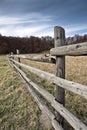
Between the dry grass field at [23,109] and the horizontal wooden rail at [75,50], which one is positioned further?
the dry grass field at [23,109]

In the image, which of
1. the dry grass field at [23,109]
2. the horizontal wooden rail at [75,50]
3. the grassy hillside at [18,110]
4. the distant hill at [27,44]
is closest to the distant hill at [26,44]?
the distant hill at [27,44]

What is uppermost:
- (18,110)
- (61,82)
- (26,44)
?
(26,44)

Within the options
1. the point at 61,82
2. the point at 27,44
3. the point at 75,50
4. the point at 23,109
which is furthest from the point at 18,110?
the point at 27,44

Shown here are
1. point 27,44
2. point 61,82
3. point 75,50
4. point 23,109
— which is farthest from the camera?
point 27,44

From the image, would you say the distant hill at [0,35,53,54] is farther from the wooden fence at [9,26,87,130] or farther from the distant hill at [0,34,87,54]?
the wooden fence at [9,26,87,130]

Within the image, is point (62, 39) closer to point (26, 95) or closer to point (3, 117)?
point (3, 117)

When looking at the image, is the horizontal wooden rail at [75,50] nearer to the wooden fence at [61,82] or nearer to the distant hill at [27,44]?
the wooden fence at [61,82]

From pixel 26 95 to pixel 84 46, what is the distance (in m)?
3.79

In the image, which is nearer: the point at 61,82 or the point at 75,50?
the point at 75,50

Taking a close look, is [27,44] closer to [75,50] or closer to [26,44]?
[26,44]

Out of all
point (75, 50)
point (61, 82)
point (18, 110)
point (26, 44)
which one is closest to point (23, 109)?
point (18, 110)

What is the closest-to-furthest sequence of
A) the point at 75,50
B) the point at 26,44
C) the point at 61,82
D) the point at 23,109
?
the point at 75,50
the point at 61,82
the point at 23,109
the point at 26,44

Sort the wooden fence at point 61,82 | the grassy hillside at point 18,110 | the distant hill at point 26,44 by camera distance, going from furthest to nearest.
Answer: the distant hill at point 26,44 < the grassy hillside at point 18,110 < the wooden fence at point 61,82

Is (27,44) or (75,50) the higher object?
(27,44)
